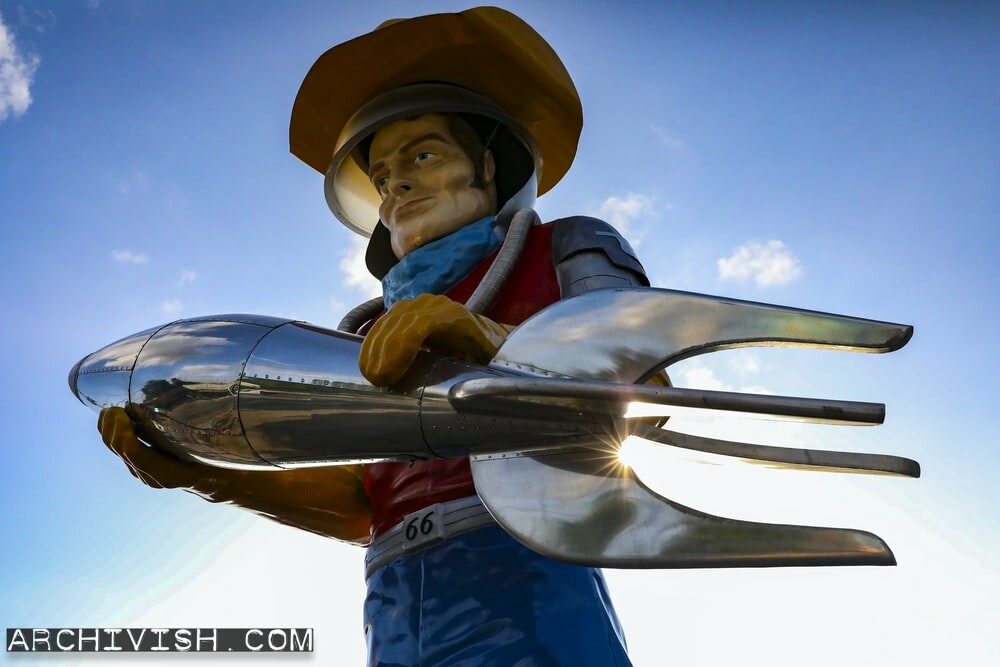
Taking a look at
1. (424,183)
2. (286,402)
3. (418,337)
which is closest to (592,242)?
(424,183)

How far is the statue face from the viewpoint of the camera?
2.52m

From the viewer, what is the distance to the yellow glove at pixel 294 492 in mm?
2119

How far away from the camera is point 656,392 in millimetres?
Result: 1560

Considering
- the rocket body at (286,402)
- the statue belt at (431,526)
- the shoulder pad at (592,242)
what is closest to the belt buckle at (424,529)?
the statue belt at (431,526)

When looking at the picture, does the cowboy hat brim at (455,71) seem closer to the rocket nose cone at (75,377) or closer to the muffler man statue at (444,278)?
the muffler man statue at (444,278)

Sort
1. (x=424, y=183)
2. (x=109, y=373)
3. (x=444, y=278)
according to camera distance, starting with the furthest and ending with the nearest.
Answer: (x=424, y=183) → (x=444, y=278) → (x=109, y=373)

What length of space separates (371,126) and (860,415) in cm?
169

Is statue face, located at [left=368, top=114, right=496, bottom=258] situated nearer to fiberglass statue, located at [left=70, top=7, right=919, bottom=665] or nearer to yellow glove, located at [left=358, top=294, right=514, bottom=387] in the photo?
fiberglass statue, located at [left=70, top=7, right=919, bottom=665]

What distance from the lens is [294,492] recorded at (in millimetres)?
2461

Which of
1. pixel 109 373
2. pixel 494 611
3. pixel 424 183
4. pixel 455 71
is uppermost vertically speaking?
pixel 455 71

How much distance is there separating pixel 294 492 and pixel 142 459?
1.93ft

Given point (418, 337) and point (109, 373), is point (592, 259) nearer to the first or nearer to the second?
point (418, 337)

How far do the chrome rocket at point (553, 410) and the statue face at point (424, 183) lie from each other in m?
0.74

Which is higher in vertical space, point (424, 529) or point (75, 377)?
point (75, 377)
